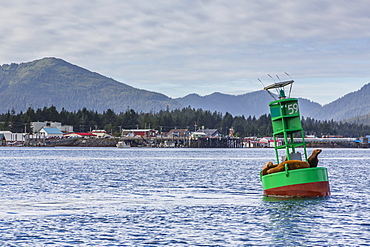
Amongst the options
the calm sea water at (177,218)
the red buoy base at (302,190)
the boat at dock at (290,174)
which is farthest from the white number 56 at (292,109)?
the calm sea water at (177,218)

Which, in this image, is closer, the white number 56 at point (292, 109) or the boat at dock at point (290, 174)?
the boat at dock at point (290, 174)

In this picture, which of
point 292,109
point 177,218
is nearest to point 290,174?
point 292,109

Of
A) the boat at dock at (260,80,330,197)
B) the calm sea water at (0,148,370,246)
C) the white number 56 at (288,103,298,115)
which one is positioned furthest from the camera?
the white number 56 at (288,103,298,115)

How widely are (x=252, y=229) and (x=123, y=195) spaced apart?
2093 cm

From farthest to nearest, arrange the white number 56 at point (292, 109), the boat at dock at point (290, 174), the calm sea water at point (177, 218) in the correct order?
the white number 56 at point (292, 109) < the boat at dock at point (290, 174) < the calm sea water at point (177, 218)

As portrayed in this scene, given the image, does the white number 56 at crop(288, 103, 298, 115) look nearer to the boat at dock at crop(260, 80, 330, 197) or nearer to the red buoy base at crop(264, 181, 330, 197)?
the boat at dock at crop(260, 80, 330, 197)

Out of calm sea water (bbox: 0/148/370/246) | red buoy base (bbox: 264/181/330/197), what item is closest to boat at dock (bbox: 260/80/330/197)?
red buoy base (bbox: 264/181/330/197)

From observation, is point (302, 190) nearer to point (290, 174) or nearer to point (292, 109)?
point (290, 174)

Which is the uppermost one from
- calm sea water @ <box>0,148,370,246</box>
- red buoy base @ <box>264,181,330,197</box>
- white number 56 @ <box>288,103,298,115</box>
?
white number 56 @ <box>288,103,298,115</box>

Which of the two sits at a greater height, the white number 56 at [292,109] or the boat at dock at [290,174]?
the white number 56 at [292,109]

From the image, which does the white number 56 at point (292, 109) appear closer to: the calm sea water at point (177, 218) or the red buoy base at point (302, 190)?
the red buoy base at point (302, 190)

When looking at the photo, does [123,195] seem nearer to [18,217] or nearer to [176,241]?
[18,217]

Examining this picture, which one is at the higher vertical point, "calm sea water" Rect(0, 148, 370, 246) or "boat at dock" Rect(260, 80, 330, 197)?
"boat at dock" Rect(260, 80, 330, 197)

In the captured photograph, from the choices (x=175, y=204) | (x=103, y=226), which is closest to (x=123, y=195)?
(x=175, y=204)
